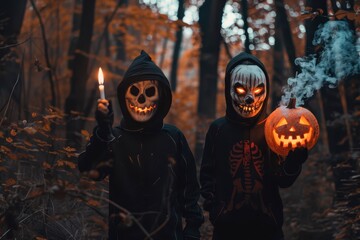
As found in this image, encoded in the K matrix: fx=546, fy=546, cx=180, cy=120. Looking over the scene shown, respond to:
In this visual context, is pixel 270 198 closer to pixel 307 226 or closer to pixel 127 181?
pixel 127 181

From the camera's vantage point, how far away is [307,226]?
8875mm

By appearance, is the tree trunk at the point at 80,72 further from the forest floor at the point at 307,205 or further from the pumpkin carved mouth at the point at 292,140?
the pumpkin carved mouth at the point at 292,140

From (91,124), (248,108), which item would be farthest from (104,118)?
(91,124)

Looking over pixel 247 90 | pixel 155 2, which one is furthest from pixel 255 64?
pixel 155 2

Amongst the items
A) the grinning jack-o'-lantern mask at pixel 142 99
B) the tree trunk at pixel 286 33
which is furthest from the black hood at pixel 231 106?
the tree trunk at pixel 286 33

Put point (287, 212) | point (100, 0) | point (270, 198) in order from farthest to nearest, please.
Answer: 1. point (100, 0)
2. point (287, 212)
3. point (270, 198)

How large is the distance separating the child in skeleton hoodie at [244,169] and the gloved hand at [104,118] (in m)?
1.16

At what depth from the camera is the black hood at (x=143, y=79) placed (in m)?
4.80

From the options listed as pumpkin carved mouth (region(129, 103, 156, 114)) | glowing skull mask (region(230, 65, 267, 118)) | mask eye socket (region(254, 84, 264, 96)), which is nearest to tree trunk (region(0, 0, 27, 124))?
pumpkin carved mouth (region(129, 103, 156, 114))

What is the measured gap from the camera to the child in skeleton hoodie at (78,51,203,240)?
4.58 meters

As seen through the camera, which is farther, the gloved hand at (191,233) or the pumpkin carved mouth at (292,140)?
the gloved hand at (191,233)

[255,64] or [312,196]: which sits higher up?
[255,64]

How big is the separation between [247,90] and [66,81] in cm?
1155

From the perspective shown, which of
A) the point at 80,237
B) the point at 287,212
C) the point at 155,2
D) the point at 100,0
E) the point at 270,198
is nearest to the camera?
the point at 270,198
